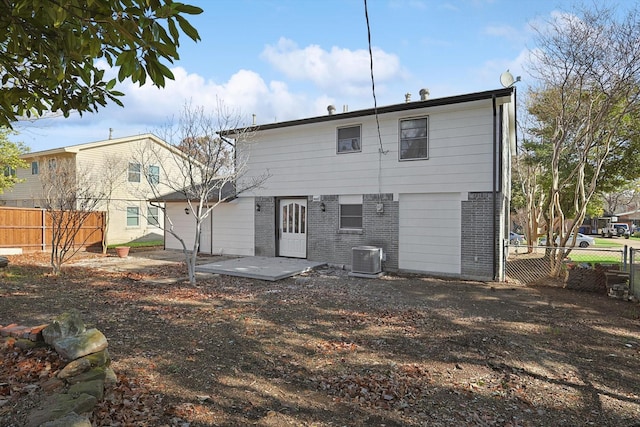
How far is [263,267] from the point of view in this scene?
11.3 metres

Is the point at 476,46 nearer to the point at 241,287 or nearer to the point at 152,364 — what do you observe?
the point at 241,287

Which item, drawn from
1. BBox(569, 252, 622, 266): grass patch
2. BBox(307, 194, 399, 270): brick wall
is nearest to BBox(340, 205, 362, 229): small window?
BBox(307, 194, 399, 270): brick wall

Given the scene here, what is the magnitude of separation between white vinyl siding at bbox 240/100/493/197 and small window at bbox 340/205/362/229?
1.80 ft

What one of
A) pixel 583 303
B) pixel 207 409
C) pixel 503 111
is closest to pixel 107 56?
pixel 207 409

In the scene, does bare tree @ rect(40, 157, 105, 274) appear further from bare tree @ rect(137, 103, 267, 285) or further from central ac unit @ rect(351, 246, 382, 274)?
central ac unit @ rect(351, 246, 382, 274)

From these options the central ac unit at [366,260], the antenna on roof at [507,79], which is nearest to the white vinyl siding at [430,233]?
the central ac unit at [366,260]

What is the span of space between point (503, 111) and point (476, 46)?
112 inches

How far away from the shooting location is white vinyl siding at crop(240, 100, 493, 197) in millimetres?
10148

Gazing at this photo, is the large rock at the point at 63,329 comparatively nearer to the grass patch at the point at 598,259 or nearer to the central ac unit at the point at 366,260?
the central ac unit at the point at 366,260

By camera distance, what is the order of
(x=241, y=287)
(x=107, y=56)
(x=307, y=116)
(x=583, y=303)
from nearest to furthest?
(x=107, y=56) → (x=583, y=303) → (x=241, y=287) → (x=307, y=116)

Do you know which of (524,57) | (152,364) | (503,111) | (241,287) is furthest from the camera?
(524,57)

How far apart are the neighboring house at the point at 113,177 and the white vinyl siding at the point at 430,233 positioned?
46.4 ft

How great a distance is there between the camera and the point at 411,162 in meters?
11.1

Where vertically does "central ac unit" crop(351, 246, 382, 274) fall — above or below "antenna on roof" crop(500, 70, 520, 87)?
below
